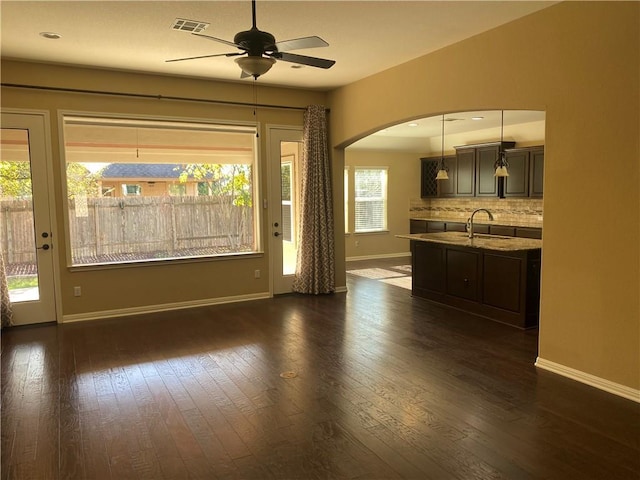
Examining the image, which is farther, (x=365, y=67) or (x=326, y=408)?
(x=365, y=67)

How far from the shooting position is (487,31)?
13.5ft

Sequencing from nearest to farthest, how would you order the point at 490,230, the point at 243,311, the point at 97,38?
the point at 97,38 < the point at 243,311 < the point at 490,230

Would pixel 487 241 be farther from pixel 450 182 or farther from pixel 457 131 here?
pixel 457 131

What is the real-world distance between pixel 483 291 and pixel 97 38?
15.3 feet

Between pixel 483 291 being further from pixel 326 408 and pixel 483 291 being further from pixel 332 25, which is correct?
pixel 332 25

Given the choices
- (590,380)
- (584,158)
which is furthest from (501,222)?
(590,380)

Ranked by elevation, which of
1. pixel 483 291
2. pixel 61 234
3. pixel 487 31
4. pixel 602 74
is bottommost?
pixel 483 291

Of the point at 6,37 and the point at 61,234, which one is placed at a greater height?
the point at 6,37

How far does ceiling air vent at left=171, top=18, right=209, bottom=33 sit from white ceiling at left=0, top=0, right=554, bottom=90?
5 cm

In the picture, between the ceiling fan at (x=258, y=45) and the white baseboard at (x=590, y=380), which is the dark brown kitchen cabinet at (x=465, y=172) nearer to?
the white baseboard at (x=590, y=380)

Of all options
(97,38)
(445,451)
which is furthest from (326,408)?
(97,38)

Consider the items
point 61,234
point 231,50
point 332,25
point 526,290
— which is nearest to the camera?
point 332,25

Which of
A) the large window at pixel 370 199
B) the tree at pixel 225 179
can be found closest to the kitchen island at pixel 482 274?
the tree at pixel 225 179

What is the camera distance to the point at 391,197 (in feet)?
34.6
